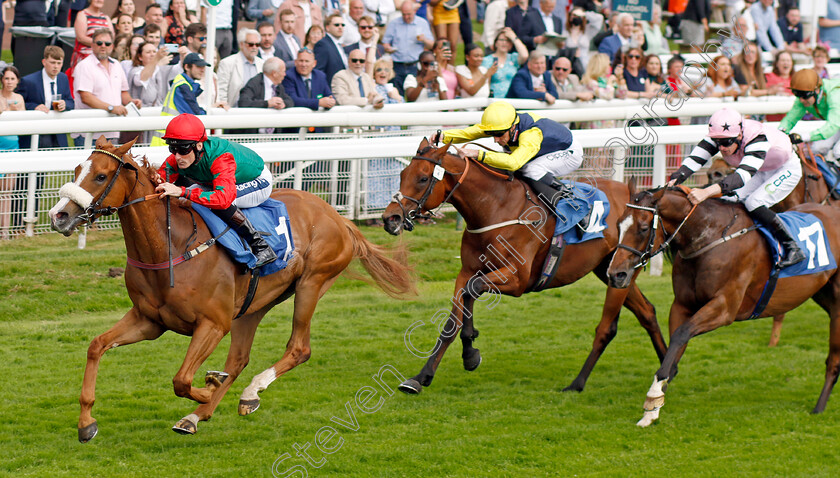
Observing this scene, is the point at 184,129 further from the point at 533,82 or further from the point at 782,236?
the point at 533,82

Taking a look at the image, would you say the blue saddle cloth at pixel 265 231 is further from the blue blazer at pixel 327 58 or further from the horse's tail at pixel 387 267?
the blue blazer at pixel 327 58

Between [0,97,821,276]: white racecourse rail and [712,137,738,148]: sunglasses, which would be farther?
[0,97,821,276]: white racecourse rail

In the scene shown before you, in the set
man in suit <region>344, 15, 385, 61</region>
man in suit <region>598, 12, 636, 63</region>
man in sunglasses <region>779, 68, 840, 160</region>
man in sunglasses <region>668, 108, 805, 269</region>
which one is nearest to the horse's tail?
man in sunglasses <region>668, 108, 805, 269</region>

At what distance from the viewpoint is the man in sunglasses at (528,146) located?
622 cm

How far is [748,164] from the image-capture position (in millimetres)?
6004

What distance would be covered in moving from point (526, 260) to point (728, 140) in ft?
4.53

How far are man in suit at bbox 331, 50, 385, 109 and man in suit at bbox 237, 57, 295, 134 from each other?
0.54 meters

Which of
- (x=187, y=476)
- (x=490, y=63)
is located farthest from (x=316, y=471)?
(x=490, y=63)

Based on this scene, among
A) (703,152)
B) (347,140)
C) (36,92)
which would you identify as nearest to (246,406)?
(347,140)

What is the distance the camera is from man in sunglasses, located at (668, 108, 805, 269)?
5.96 metres

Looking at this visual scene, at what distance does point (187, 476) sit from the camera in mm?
4727

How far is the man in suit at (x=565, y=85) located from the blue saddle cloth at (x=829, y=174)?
2888 millimetres

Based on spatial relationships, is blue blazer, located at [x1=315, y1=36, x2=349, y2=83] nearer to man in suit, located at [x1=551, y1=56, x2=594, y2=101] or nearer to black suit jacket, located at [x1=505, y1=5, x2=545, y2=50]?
man in suit, located at [x1=551, y1=56, x2=594, y2=101]

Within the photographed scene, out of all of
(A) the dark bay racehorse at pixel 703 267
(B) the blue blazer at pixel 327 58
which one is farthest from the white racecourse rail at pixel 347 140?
(A) the dark bay racehorse at pixel 703 267
